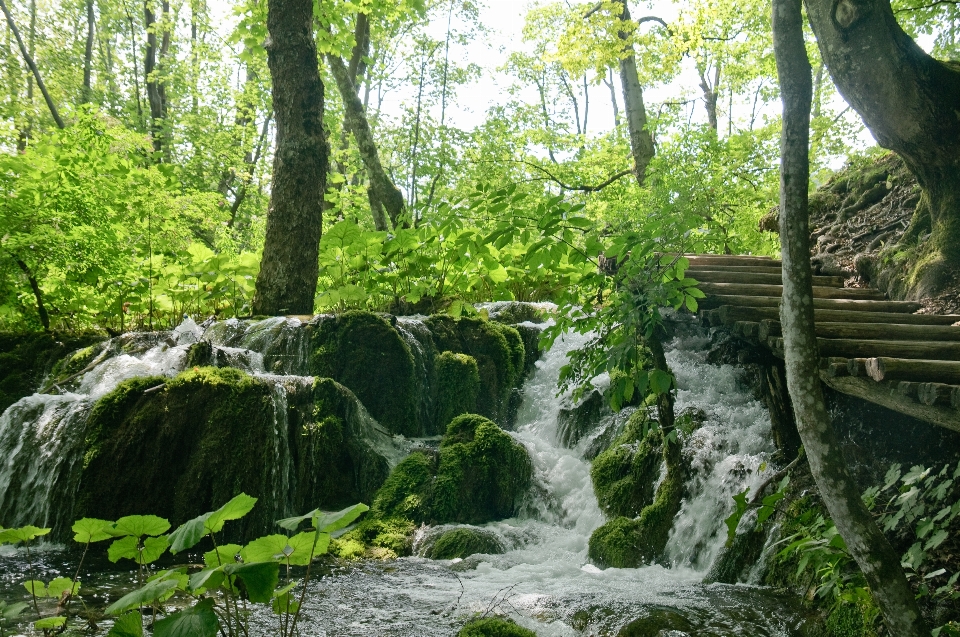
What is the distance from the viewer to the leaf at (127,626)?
166cm

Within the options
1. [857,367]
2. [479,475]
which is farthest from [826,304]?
Answer: [479,475]

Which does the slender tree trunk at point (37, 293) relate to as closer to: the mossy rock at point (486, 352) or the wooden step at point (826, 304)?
the mossy rock at point (486, 352)

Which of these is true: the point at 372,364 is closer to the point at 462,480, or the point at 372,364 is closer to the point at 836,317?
the point at 462,480

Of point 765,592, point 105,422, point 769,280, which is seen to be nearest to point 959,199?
point 769,280

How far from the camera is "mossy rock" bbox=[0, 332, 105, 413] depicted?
7023 mm

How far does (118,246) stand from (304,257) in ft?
7.17

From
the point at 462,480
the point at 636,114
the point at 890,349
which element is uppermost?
the point at 636,114

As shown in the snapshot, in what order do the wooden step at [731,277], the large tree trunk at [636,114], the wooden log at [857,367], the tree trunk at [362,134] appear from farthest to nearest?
the large tree trunk at [636,114] < the tree trunk at [362,134] < the wooden step at [731,277] < the wooden log at [857,367]

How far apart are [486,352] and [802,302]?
6.35 meters

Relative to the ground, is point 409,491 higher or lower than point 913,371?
lower

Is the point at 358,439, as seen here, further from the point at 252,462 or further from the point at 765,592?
the point at 765,592

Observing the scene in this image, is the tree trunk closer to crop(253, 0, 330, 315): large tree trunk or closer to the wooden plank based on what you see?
crop(253, 0, 330, 315): large tree trunk

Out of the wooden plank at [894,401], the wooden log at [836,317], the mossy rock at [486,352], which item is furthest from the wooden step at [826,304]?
the mossy rock at [486,352]

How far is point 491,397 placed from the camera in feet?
28.7
